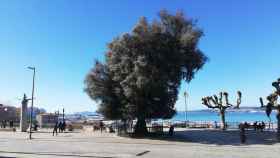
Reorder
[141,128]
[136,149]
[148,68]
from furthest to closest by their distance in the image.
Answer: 1. [141,128]
2. [148,68]
3. [136,149]

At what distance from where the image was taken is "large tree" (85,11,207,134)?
35.5 meters

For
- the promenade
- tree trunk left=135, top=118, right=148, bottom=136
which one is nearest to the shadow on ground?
the promenade

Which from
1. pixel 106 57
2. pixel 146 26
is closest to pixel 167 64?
pixel 146 26

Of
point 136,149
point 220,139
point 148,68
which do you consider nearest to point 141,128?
point 148,68

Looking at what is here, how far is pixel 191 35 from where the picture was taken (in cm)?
3716

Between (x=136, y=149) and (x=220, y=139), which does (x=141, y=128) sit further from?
(x=136, y=149)

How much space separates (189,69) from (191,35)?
3461 mm

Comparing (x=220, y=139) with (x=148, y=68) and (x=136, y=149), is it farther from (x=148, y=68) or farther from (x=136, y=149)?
(x=136, y=149)

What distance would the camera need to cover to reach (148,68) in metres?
35.2

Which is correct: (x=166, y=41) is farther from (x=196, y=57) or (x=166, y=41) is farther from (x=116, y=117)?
(x=116, y=117)

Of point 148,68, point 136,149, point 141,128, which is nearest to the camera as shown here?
point 136,149

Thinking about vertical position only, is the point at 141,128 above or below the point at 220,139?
above

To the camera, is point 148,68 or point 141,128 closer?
point 148,68

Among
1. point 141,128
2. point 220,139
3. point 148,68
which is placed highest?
point 148,68
